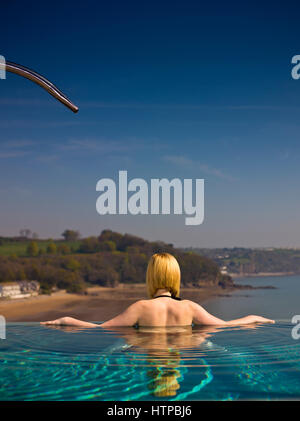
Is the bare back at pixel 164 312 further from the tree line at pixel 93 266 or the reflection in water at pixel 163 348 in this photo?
the tree line at pixel 93 266

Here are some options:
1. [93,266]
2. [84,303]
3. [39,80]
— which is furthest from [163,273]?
[93,266]

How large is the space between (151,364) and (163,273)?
115 centimetres

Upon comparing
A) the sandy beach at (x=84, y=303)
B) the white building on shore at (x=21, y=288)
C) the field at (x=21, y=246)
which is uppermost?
the field at (x=21, y=246)

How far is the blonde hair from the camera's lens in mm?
4912

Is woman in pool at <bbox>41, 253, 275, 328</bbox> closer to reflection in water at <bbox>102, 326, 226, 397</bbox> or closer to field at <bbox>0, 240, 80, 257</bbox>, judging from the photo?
reflection in water at <bbox>102, 326, 226, 397</bbox>

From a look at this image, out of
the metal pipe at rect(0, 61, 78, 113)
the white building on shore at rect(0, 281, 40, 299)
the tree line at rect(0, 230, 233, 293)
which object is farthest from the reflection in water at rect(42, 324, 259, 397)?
the tree line at rect(0, 230, 233, 293)

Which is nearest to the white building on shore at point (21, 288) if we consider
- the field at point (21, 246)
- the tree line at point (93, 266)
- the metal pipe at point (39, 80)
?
the tree line at point (93, 266)

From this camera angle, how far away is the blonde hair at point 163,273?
4.91 metres

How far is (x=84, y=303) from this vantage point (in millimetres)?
152500

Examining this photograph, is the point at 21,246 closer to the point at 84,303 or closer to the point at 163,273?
the point at 84,303

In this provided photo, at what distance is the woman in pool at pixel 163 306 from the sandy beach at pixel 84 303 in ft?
381

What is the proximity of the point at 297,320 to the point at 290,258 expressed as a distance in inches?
7496

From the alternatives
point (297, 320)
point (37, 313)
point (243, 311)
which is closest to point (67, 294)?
point (37, 313)
